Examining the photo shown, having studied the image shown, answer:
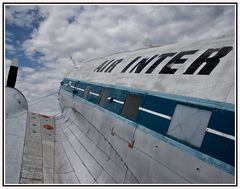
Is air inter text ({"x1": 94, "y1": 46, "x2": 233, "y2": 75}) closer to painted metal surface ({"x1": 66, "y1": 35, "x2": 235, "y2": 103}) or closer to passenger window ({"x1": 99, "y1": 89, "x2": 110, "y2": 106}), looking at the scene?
painted metal surface ({"x1": 66, "y1": 35, "x2": 235, "y2": 103})

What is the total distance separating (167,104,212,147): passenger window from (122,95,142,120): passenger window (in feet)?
8.57

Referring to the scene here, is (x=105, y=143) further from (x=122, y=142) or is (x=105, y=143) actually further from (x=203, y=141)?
(x=203, y=141)

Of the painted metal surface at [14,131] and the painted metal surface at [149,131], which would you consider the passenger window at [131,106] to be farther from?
the painted metal surface at [14,131]

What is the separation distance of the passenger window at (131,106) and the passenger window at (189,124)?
103 inches

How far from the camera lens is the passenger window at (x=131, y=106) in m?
11.3

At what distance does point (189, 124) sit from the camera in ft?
27.1

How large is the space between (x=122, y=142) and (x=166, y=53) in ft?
15.1

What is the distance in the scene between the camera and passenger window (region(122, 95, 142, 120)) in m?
11.3

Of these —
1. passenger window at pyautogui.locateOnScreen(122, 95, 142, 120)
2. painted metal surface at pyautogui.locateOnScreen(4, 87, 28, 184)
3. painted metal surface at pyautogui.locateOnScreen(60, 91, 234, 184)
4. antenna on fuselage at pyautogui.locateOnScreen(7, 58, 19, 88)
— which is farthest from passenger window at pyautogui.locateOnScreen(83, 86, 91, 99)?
antenna on fuselage at pyautogui.locateOnScreen(7, 58, 19, 88)

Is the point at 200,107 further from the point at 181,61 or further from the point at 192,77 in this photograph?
the point at 181,61

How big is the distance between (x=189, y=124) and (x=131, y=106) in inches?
160

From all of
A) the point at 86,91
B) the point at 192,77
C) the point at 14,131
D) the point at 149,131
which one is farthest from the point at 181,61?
the point at 14,131

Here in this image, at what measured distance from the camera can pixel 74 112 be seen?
22328mm

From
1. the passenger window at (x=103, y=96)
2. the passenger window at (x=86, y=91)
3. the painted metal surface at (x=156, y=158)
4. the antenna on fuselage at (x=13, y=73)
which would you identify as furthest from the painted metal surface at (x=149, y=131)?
the antenna on fuselage at (x=13, y=73)
